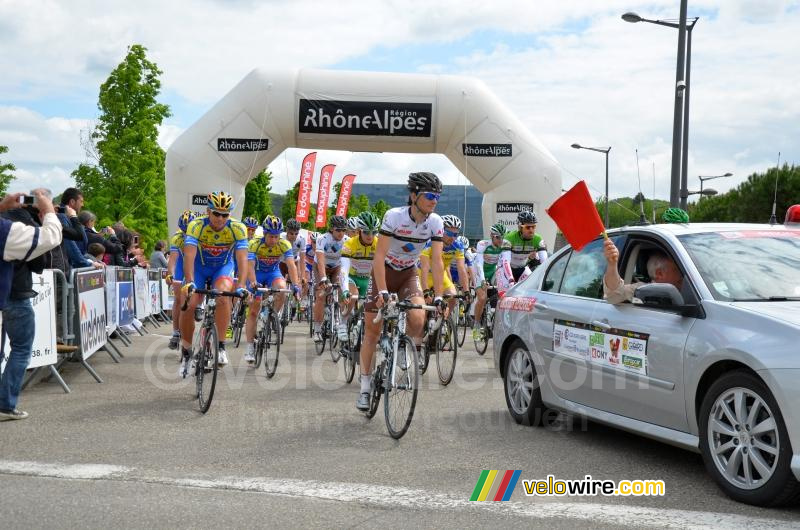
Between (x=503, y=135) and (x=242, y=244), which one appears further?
(x=503, y=135)

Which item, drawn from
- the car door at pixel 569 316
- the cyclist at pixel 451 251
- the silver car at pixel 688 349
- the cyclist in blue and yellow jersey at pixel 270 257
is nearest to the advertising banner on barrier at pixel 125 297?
the cyclist in blue and yellow jersey at pixel 270 257

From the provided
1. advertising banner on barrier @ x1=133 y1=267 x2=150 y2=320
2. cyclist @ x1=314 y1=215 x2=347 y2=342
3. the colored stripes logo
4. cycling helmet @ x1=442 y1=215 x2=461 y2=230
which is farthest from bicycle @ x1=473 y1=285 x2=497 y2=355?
the colored stripes logo

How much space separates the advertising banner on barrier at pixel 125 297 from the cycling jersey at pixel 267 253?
10.1ft

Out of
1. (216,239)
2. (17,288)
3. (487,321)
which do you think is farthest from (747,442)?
(487,321)

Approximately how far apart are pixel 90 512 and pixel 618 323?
11.8ft

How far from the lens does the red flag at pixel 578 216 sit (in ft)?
22.8

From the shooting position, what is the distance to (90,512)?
4.91 m

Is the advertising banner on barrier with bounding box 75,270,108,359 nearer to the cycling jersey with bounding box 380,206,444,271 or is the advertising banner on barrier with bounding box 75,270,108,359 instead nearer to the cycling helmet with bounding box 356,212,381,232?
the cycling helmet with bounding box 356,212,381,232

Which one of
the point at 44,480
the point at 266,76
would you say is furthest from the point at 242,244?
the point at 266,76

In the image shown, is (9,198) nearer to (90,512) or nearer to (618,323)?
(90,512)

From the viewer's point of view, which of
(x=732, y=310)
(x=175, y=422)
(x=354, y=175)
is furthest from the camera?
(x=354, y=175)

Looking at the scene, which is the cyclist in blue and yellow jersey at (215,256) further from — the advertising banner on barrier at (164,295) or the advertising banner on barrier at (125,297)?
the advertising banner on barrier at (164,295)

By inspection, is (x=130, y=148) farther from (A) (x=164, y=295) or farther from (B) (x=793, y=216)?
(B) (x=793, y=216)

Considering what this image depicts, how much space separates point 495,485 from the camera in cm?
562
